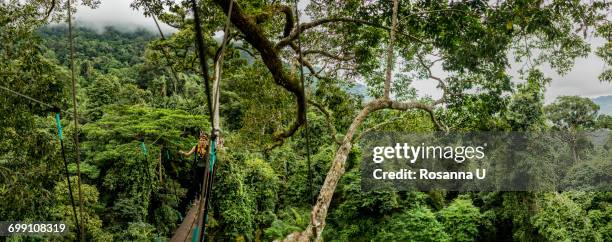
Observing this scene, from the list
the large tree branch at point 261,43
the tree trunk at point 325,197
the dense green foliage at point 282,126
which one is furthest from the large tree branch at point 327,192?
the dense green foliage at point 282,126

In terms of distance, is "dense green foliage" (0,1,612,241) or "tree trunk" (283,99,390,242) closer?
"tree trunk" (283,99,390,242)

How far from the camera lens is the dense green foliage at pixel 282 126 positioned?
427cm

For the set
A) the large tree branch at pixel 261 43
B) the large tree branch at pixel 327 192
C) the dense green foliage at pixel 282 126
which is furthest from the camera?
the dense green foliage at pixel 282 126

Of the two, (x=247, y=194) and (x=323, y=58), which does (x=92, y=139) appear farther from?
(x=323, y=58)

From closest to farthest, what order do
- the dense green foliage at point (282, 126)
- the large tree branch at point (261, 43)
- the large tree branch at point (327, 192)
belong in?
the large tree branch at point (261, 43) < the large tree branch at point (327, 192) < the dense green foliage at point (282, 126)

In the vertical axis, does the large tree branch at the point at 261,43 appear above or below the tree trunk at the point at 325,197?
above

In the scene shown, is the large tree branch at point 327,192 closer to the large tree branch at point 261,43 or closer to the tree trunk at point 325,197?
the tree trunk at point 325,197

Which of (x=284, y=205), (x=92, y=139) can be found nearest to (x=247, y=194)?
(x=284, y=205)

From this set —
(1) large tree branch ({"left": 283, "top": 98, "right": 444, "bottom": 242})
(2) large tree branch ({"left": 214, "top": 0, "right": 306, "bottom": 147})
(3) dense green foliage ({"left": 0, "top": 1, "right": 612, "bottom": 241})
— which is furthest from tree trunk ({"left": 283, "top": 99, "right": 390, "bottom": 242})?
(3) dense green foliage ({"left": 0, "top": 1, "right": 612, "bottom": 241})

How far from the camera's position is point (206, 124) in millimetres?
9312

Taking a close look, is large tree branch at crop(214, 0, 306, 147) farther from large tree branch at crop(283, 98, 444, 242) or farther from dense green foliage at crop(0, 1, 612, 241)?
dense green foliage at crop(0, 1, 612, 241)

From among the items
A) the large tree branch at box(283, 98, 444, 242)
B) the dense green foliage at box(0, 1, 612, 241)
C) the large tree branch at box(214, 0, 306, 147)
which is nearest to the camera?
the large tree branch at box(214, 0, 306, 147)

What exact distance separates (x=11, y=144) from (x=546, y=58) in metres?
6.01

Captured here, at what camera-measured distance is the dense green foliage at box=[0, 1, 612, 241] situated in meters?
4.27
